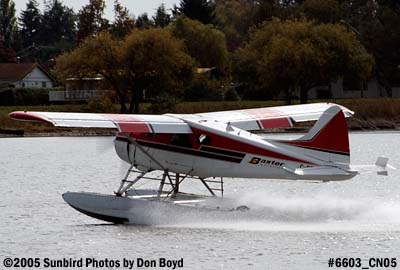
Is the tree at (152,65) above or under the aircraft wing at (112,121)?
above

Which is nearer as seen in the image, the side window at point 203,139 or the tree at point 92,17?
the side window at point 203,139

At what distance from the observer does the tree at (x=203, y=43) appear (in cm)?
7131

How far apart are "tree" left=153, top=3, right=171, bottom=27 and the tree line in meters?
5.04

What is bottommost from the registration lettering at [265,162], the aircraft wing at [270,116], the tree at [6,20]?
the registration lettering at [265,162]

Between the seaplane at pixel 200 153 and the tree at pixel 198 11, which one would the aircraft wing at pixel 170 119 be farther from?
the tree at pixel 198 11

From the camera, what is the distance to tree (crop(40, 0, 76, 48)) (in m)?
127

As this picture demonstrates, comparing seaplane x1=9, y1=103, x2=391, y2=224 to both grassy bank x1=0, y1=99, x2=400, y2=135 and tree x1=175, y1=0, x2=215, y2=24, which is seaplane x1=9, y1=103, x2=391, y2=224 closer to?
grassy bank x1=0, y1=99, x2=400, y2=135

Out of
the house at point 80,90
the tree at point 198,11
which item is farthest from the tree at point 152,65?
the tree at point 198,11

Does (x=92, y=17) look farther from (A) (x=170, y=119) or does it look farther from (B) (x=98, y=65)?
(A) (x=170, y=119)

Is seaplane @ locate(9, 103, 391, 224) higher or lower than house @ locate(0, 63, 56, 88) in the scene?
lower

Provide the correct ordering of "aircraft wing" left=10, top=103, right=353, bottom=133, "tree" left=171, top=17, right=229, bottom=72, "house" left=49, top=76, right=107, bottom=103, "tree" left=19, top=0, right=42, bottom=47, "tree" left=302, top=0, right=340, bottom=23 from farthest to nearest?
1. "tree" left=19, top=0, right=42, bottom=47
2. "tree" left=302, top=0, right=340, bottom=23
3. "tree" left=171, top=17, right=229, bottom=72
4. "house" left=49, top=76, right=107, bottom=103
5. "aircraft wing" left=10, top=103, right=353, bottom=133

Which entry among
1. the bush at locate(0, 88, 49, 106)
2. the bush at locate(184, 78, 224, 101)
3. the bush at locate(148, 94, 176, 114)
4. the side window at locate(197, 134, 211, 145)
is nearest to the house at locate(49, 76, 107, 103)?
the bush at locate(0, 88, 49, 106)

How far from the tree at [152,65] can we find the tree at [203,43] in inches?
583

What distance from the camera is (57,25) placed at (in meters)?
128
